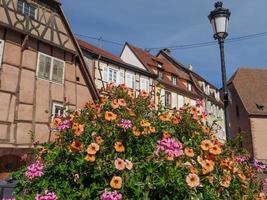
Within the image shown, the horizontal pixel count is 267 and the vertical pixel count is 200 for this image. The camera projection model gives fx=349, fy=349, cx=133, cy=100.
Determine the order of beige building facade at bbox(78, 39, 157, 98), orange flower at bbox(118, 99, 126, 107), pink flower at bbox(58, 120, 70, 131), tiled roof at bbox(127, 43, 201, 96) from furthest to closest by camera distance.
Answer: tiled roof at bbox(127, 43, 201, 96)
beige building facade at bbox(78, 39, 157, 98)
orange flower at bbox(118, 99, 126, 107)
pink flower at bbox(58, 120, 70, 131)

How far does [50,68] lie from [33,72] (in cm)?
90

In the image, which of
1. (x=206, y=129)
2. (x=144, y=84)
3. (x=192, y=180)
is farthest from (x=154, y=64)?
(x=192, y=180)

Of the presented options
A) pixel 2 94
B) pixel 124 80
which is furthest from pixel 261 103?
pixel 2 94

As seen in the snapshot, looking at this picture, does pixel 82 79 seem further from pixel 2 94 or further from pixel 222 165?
pixel 222 165

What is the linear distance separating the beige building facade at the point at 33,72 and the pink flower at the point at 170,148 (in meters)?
9.27

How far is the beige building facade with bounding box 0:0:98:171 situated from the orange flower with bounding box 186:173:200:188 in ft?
31.4

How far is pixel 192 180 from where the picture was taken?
3211mm

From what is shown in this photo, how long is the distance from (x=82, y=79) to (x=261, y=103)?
96.7ft

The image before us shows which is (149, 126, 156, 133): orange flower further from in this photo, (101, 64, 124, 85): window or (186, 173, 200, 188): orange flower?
(101, 64, 124, 85): window

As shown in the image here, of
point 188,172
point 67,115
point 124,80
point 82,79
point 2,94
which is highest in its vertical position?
point 124,80

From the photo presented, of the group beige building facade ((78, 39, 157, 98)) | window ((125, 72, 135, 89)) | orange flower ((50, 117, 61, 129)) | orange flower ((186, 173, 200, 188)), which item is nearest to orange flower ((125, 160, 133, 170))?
orange flower ((186, 173, 200, 188))

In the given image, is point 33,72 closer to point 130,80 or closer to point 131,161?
point 130,80

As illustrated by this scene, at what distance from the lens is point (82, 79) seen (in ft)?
53.1

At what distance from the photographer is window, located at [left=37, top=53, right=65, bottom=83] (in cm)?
1438
